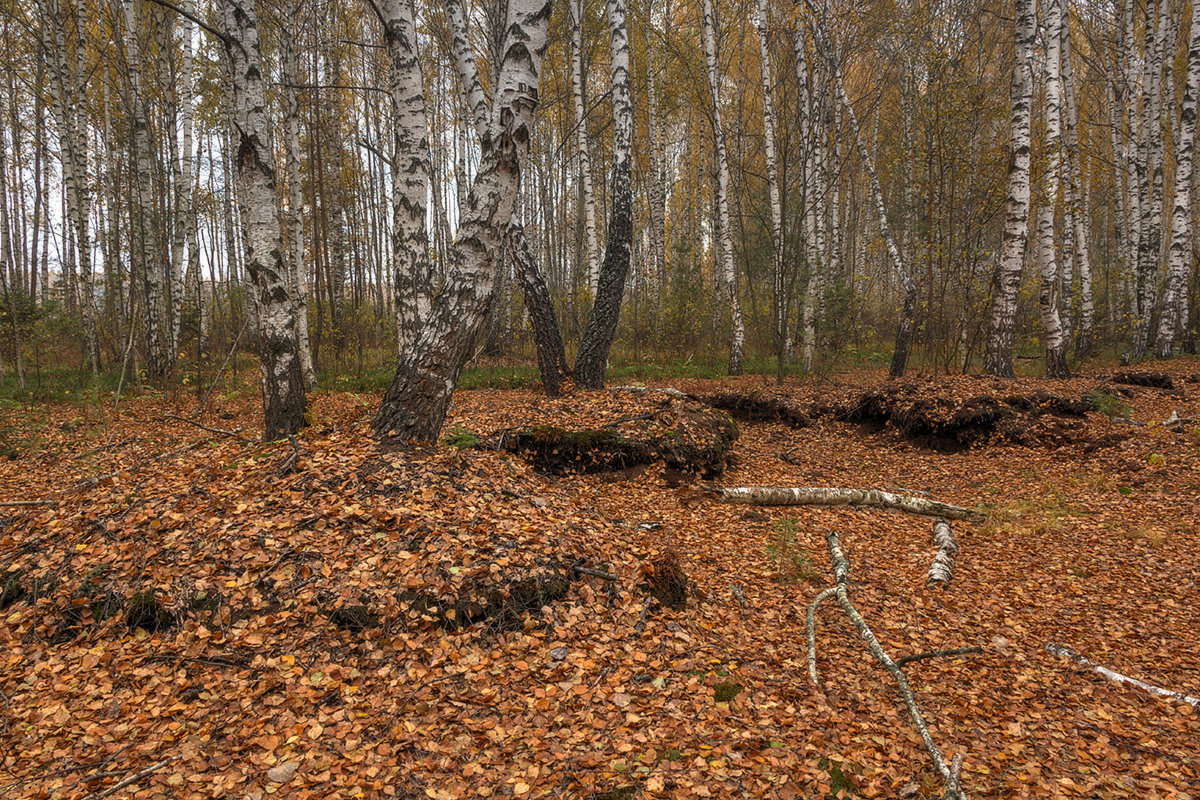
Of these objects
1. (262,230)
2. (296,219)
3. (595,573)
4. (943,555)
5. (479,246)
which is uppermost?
(296,219)

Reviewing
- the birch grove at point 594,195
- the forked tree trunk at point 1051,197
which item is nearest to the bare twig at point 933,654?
the birch grove at point 594,195

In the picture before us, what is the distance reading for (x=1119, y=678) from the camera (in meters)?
A: 3.03

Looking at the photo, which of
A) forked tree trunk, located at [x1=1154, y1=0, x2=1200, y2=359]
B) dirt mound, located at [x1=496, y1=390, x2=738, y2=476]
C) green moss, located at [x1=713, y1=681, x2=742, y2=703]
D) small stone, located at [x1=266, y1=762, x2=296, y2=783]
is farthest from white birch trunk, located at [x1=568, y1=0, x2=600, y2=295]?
forked tree trunk, located at [x1=1154, y1=0, x2=1200, y2=359]

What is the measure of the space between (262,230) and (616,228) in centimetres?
452

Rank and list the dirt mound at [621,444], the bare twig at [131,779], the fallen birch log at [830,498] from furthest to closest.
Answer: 1. the dirt mound at [621,444]
2. the fallen birch log at [830,498]
3. the bare twig at [131,779]

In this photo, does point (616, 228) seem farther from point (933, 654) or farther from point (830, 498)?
point (933, 654)

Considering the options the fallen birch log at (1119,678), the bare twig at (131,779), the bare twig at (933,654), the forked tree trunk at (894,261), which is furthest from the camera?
the forked tree trunk at (894,261)

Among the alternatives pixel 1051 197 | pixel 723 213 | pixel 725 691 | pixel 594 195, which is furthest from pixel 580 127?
pixel 725 691

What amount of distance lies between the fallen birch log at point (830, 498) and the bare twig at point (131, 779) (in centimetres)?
476

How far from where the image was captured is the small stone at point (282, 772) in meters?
2.34

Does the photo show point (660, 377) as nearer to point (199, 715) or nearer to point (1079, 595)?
point (1079, 595)

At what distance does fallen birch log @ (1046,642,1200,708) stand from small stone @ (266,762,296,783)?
4102 mm

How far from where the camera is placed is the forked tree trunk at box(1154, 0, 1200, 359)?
11.6 m

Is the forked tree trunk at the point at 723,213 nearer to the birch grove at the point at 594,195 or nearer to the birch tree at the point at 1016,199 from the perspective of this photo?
the birch grove at the point at 594,195
